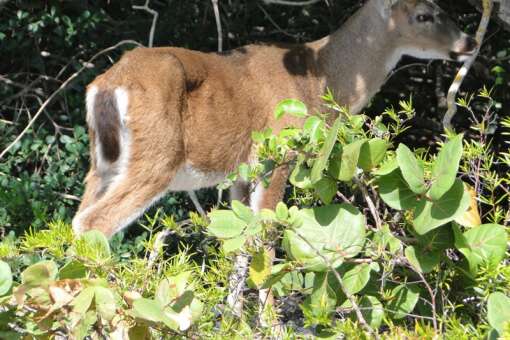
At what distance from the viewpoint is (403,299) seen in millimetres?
2709

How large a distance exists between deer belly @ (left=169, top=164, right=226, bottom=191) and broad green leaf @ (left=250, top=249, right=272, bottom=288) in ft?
6.88

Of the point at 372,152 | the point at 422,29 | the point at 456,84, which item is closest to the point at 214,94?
the point at 456,84

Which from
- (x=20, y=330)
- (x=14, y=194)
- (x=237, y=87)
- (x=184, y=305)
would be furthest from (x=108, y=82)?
(x=184, y=305)

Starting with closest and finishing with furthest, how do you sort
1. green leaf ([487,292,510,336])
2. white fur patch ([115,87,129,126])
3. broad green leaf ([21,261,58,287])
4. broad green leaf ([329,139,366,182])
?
green leaf ([487,292,510,336])
broad green leaf ([21,261,58,287])
broad green leaf ([329,139,366,182])
white fur patch ([115,87,129,126])

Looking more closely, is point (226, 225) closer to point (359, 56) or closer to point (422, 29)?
point (359, 56)

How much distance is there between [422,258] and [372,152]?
14.9 inches

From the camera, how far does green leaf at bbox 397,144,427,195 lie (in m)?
2.55

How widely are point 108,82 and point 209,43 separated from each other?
2.07m

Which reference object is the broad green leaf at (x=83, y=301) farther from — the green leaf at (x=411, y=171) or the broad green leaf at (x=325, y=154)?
the green leaf at (x=411, y=171)

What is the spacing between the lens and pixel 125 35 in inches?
255

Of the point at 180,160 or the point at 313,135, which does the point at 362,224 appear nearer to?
the point at 313,135

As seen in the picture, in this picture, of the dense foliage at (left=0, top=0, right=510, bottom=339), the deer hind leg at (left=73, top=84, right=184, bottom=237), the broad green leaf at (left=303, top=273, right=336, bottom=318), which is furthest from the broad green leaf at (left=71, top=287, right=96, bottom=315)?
the deer hind leg at (left=73, top=84, right=184, bottom=237)

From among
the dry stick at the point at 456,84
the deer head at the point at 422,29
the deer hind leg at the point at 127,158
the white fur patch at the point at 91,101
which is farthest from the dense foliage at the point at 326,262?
the deer head at the point at 422,29

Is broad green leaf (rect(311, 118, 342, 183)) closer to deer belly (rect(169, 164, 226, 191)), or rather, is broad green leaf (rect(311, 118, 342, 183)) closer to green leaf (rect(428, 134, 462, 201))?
green leaf (rect(428, 134, 462, 201))
